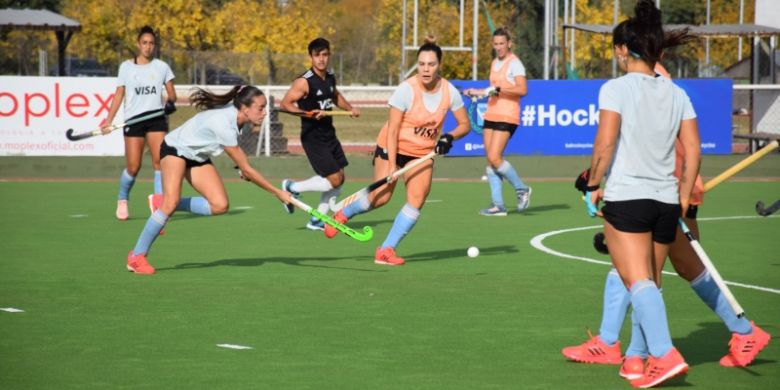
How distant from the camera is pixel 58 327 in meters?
8.48

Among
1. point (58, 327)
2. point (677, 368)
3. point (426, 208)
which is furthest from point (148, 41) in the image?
point (677, 368)

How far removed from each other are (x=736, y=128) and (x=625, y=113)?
2430cm

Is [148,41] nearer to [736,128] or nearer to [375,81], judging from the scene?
[736,128]

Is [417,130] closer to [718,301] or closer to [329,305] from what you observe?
[329,305]

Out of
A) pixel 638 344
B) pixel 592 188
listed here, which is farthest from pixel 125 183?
pixel 638 344

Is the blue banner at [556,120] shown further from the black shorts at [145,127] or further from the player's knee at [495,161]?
the black shorts at [145,127]

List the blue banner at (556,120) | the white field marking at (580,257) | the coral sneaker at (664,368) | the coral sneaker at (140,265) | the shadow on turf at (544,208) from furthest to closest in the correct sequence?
the blue banner at (556,120), the shadow on turf at (544,208), the coral sneaker at (140,265), the white field marking at (580,257), the coral sneaker at (664,368)

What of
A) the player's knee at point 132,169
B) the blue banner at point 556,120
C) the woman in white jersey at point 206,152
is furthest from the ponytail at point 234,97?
the blue banner at point 556,120

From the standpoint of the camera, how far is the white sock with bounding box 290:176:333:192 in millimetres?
14125

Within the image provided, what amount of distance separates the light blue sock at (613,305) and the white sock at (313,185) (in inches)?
282

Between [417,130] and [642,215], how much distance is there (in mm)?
5308

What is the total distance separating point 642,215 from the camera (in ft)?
21.2

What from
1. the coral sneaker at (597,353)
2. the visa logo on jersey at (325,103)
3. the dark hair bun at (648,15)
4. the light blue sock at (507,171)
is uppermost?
the dark hair bun at (648,15)

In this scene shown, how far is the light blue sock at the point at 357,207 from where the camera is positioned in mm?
12438
